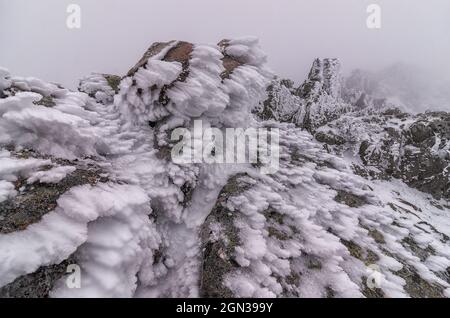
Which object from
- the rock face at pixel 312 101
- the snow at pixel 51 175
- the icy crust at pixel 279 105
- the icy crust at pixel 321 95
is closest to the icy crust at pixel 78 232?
the snow at pixel 51 175

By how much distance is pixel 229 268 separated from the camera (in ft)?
29.0

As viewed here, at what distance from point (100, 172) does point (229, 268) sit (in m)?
5.48

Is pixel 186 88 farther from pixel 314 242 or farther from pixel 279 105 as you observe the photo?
pixel 279 105

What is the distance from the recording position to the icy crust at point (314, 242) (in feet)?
29.3

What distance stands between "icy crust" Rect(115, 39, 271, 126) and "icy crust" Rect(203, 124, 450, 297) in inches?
148

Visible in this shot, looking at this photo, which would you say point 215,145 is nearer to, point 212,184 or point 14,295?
point 212,184

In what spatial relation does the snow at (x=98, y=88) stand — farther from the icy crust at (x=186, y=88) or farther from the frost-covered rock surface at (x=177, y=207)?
the icy crust at (x=186, y=88)

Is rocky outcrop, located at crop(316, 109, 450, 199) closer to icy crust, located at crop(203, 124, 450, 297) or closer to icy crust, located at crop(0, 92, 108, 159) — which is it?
icy crust, located at crop(203, 124, 450, 297)

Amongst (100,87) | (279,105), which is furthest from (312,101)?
(100,87)

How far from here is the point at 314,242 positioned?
10406 millimetres

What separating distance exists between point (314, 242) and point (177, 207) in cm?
517

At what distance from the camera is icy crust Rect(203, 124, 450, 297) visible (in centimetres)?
893

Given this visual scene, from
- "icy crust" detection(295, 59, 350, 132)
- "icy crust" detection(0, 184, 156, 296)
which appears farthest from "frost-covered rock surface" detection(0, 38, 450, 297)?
"icy crust" detection(295, 59, 350, 132)
